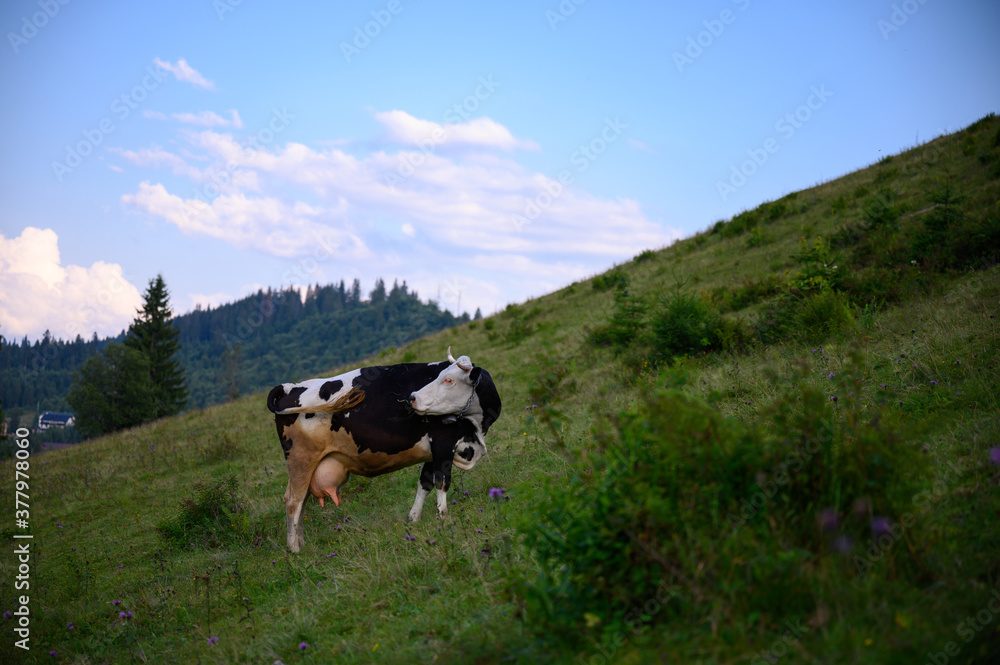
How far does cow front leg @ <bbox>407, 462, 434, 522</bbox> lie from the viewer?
6.83m

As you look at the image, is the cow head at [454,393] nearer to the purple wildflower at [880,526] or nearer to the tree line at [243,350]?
the purple wildflower at [880,526]

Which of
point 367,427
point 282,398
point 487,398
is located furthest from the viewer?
point 487,398

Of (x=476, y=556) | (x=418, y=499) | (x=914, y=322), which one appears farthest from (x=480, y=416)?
(x=914, y=322)

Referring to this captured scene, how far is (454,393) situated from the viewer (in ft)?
22.5

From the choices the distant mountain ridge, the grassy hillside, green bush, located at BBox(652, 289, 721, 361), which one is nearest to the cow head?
the grassy hillside

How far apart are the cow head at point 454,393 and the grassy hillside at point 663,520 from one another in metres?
0.76

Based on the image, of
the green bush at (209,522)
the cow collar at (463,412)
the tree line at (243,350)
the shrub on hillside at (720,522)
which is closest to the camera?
the shrub on hillside at (720,522)

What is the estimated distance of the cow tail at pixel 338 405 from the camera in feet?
22.2

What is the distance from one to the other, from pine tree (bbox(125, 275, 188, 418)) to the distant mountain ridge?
65.8m

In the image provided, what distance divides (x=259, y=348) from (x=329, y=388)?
7077 inches

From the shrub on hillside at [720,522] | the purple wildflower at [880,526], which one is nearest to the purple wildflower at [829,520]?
the shrub on hillside at [720,522]

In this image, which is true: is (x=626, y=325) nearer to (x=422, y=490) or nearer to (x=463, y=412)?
(x=463, y=412)

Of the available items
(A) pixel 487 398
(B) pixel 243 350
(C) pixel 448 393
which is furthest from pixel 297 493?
(B) pixel 243 350

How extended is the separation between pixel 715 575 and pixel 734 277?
13.8 m
